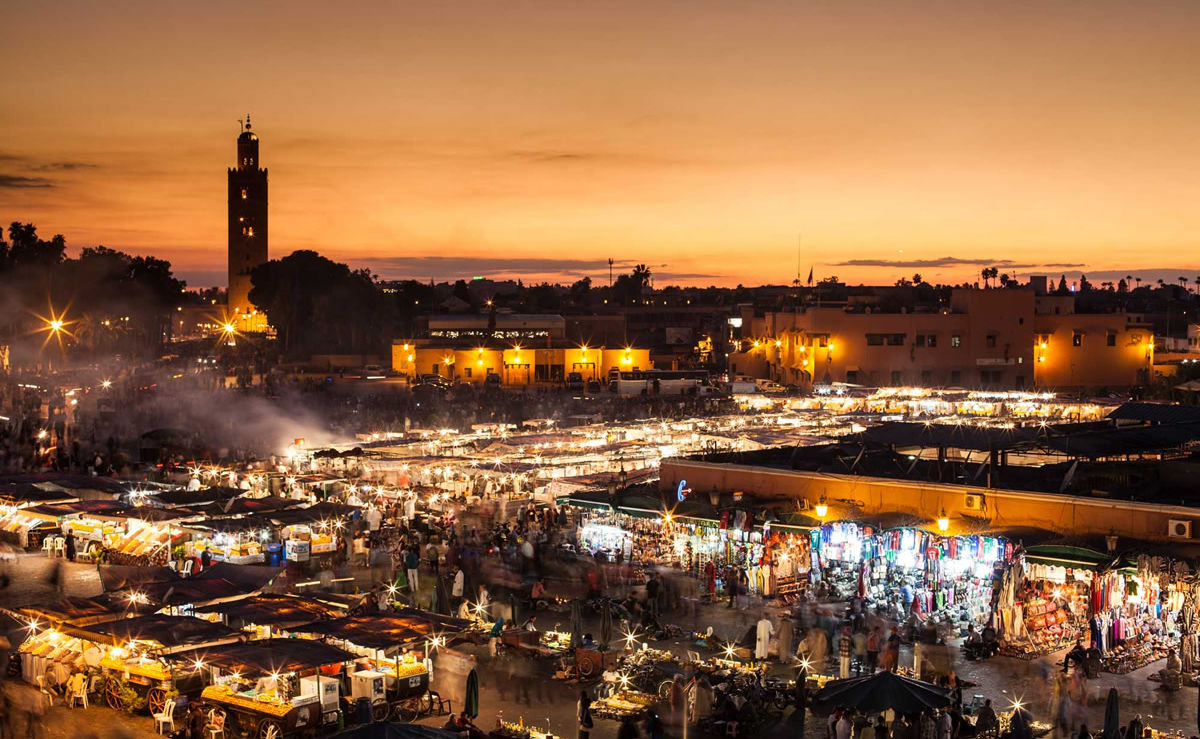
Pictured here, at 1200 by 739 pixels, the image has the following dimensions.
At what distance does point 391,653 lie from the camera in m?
14.0

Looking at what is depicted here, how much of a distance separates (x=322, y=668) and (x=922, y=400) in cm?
3335

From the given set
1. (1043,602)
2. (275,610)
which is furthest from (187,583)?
(1043,602)

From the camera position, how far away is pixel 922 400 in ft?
141

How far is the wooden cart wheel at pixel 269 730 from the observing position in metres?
12.3

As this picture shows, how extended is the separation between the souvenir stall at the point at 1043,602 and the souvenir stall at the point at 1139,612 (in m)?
0.32

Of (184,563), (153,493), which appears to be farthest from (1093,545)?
(153,493)

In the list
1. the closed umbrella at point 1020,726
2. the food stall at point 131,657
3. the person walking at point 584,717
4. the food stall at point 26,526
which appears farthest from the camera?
the food stall at point 26,526

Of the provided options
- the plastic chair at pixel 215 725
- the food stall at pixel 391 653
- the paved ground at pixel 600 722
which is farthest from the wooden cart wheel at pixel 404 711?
the plastic chair at pixel 215 725

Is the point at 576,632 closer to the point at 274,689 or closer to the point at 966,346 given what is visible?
the point at 274,689

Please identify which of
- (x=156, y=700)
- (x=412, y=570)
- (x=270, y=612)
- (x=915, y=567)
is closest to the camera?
(x=156, y=700)

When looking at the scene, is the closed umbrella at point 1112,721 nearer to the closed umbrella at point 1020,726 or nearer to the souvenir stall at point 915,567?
the closed umbrella at point 1020,726

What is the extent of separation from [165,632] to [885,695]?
8.24m

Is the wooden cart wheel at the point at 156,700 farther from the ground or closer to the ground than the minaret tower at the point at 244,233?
closer to the ground

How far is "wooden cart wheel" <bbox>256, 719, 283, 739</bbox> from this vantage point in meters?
12.3
